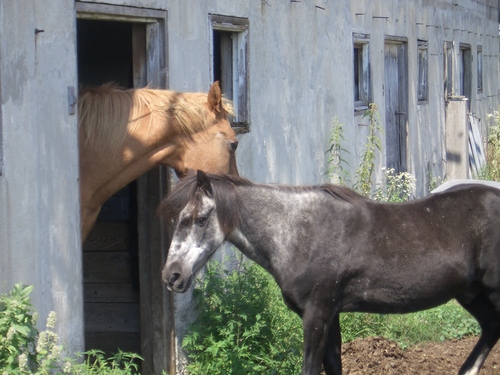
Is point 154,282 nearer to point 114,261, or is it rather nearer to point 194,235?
point 114,261

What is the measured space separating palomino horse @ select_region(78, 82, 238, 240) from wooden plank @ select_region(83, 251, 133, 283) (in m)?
1.43

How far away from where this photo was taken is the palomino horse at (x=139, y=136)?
613cm

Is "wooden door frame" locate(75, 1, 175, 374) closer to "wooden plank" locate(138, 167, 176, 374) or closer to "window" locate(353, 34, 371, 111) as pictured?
"wooden plank" locate(138, 167, 176, 374)

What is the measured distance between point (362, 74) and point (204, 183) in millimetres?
6314

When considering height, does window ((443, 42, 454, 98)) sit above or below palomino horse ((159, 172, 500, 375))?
above

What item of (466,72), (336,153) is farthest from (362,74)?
(466,72)

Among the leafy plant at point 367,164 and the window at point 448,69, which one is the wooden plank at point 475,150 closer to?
the window at point 448,69

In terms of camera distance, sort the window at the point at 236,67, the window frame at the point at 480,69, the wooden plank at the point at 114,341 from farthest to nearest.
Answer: the window frame at the point at 480,69 < the window at the point at 236,67 < the wooden plank at the point at 114,341

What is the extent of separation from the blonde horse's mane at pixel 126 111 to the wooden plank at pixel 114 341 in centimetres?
204

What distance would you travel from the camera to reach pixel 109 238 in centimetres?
772

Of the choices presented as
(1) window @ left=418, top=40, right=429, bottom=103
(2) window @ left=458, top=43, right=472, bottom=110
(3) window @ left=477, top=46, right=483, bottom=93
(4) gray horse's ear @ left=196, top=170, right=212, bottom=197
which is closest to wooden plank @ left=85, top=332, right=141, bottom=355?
(4) gray horse's ear @ left=196, top=170, right=212, bottom=197

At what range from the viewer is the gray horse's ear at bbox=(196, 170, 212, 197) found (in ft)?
17.6

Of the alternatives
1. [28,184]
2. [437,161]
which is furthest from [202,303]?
[437,161]

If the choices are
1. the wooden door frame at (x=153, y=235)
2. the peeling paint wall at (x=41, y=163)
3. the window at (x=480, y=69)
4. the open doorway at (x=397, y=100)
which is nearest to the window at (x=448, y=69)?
the open doorway at (x=397, y=100)
